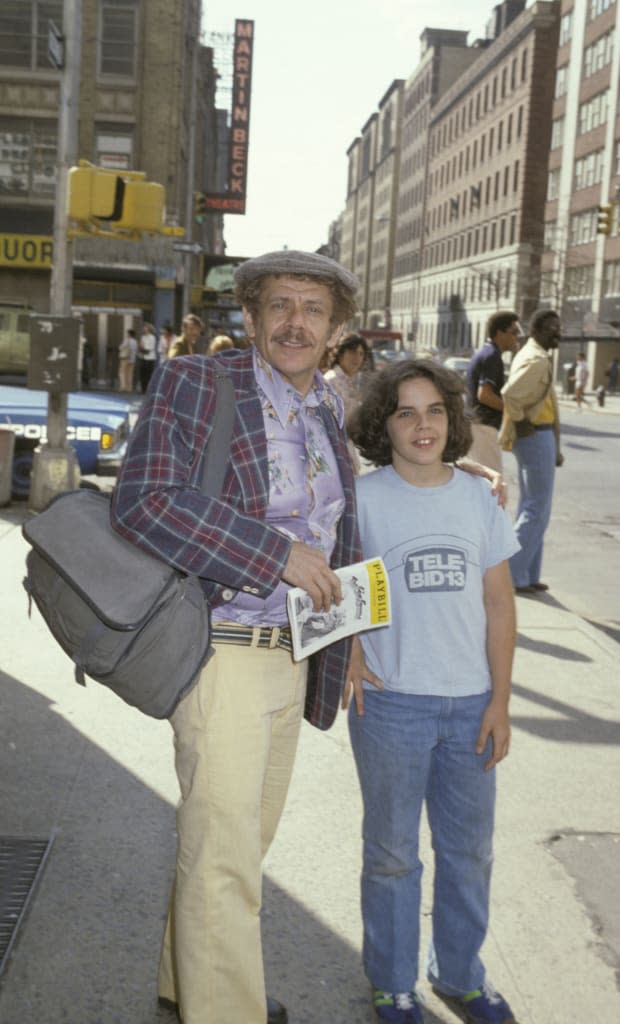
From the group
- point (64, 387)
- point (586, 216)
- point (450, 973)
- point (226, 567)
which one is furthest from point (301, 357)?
point (586, 216)

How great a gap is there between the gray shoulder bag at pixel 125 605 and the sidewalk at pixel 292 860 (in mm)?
1057

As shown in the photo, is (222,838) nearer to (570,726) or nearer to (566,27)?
(570,726)

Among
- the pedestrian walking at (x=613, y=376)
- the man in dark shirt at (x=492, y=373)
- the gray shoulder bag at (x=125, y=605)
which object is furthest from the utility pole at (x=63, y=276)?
the pedestrian walking at (x=613, y=376)

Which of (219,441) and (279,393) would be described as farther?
(279,393)

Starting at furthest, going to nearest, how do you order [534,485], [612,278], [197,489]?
[612,278], [534,485], [197,489]

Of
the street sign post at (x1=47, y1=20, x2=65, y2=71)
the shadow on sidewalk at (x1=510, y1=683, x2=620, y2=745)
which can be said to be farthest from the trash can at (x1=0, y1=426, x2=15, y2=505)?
the shadow on sidewalk at (x1=510, y1=683, x2=620, y2=745)

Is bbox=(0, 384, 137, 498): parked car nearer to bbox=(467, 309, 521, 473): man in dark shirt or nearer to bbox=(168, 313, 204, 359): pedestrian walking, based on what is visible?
bbox=(168, 313, 204, 359): pedestrian walking

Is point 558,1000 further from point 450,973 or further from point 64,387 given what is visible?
point 64,387

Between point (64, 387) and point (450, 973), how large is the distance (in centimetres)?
896

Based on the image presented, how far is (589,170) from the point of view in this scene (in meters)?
64.9

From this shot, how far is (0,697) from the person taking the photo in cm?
554

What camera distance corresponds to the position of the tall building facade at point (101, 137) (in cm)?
3316

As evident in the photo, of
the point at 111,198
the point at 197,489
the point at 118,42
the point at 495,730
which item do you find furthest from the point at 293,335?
the point at 118,42

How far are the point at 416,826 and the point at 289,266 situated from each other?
1.47 m
